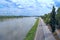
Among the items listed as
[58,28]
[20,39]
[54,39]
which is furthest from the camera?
[58,28]

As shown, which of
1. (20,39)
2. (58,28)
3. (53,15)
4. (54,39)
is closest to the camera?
(54,39)

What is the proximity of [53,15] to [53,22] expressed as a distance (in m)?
1.24

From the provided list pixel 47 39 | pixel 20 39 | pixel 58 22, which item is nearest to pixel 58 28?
pixel 58 22

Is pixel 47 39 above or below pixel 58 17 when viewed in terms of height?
below

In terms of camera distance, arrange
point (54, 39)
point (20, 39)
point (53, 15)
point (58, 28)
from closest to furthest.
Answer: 1. point (54, 39)
2. point (20, 39)
3. point (53, 15)
4. point (58, 28)

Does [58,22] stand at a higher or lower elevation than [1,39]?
higher

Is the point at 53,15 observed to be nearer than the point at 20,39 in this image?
No

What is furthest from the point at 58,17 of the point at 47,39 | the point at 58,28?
the point at 47,39

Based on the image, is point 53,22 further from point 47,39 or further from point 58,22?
point 47,39

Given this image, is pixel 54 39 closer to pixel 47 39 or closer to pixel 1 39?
pixel 47 39

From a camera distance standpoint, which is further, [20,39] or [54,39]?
[20,39]

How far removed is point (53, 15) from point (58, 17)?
6.70ft

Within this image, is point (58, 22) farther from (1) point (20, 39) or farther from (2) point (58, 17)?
(1) point (20, 39)

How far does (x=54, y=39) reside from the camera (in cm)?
2395
